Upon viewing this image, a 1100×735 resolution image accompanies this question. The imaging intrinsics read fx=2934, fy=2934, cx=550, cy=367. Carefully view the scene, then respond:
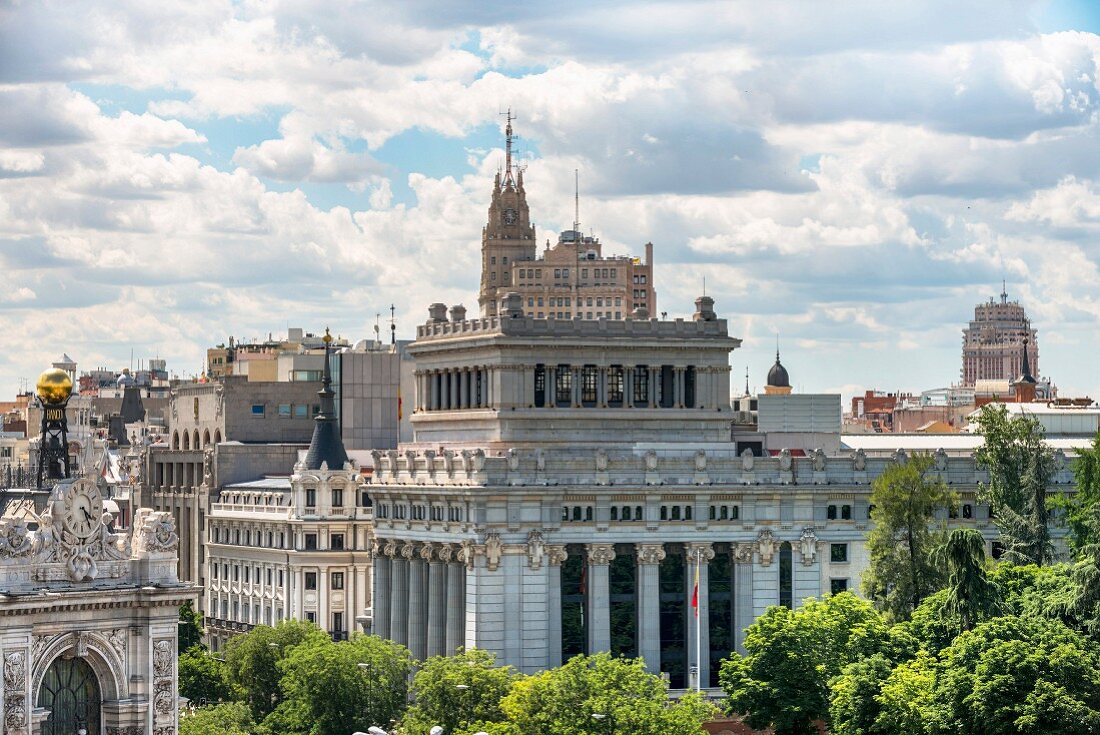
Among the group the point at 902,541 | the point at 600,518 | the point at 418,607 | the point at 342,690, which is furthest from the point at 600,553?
the point at 342,690

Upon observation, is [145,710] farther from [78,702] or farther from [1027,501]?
[1027,501]

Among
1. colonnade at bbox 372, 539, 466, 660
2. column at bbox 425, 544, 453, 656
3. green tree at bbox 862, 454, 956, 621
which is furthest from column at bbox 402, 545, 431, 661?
green tree at bbox 862, 454, 956, 621

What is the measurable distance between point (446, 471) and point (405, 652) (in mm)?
12821

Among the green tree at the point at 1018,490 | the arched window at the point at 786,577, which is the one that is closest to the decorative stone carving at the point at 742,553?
the arched window at the point at 786,577

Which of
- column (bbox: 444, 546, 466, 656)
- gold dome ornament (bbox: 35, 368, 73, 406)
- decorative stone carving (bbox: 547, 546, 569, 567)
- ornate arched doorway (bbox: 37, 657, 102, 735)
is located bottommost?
ornate arched doorway (bbox: 37, 657, 102, 735)

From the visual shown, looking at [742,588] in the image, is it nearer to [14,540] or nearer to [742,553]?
[742,553]

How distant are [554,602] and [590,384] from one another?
1827cm

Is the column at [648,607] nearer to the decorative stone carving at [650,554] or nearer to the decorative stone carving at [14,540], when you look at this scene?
the decorative stone carving at [650,554]

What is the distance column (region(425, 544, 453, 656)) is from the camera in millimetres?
193125

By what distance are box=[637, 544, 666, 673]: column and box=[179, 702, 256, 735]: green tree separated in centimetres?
2631

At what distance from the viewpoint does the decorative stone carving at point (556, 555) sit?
615ft

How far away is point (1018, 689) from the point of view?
14875 cm

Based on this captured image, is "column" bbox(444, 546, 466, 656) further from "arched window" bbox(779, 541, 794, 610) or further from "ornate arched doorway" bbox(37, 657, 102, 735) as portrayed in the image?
"ornate arched doorway" bbox(37, 657, 102, 735)

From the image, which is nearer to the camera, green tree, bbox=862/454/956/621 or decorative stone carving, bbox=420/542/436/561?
green tree, bbox=862/454/956/621
